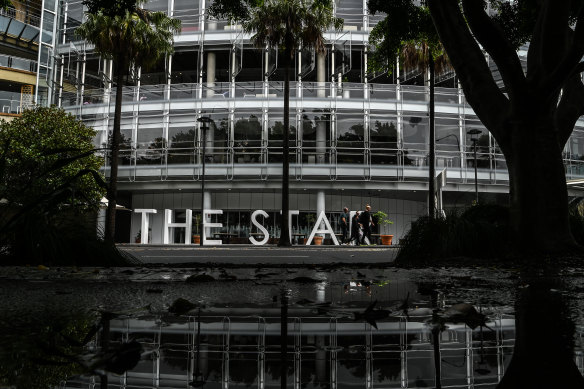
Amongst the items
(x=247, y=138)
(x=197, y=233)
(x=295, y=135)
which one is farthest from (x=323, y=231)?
(x=197, y=233)

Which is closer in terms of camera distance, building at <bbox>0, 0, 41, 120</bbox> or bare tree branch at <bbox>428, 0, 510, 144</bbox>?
bare tree branch at <bbox>428, 0, 510, 144</bbox>

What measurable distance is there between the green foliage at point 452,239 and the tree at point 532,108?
10.3 inches

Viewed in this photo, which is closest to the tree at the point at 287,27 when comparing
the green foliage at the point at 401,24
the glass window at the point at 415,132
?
the glass window at the point at 415,132

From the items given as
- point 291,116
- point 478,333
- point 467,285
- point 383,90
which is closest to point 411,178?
point 383,90

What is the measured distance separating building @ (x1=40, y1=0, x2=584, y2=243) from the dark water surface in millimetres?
28316

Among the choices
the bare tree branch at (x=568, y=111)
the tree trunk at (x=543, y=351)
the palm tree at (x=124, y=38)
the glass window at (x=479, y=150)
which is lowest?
the tree trunk at (x=543, y=351)

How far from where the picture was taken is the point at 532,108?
620 cm

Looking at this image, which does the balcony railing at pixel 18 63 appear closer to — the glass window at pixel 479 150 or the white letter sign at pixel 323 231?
the white letter sign at pixel 323 231

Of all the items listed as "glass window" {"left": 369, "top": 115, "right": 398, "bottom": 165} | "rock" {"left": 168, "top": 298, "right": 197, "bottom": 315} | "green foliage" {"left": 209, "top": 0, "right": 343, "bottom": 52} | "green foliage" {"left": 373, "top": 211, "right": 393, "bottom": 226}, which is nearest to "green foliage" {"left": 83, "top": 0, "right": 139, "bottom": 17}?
"rock" {"left": 168, "top": 298, "right": 197, "bottom": 315}

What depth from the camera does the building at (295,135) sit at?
3050 centimetres

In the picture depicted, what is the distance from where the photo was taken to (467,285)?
308 centimetres

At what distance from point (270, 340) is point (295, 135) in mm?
29966

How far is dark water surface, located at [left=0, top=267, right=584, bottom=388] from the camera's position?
84 cm

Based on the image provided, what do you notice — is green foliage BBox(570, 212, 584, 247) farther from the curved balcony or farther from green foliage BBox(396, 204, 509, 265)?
the curved balcony
